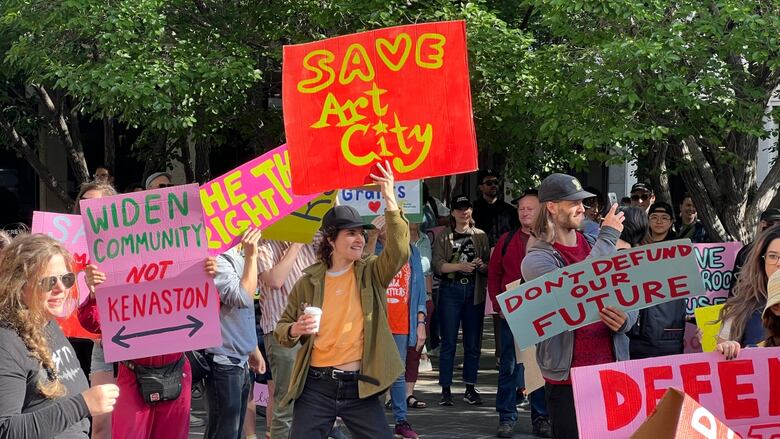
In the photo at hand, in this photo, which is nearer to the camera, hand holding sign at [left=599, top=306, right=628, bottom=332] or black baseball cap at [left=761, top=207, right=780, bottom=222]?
hand holding sign at [left=599, top=306, right=628, bottom=332]

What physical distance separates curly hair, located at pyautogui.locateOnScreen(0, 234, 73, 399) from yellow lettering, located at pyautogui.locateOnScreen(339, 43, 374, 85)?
2.15m

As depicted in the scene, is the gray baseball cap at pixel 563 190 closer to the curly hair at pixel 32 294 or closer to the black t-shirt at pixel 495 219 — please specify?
the curly hair at pixel 32 294

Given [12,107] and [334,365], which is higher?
[12,107]

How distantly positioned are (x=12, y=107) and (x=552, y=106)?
10.6m

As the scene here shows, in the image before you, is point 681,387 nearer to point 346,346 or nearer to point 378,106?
point 346,346

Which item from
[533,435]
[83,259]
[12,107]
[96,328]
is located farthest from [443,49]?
[12,107]

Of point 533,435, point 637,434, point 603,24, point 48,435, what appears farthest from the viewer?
point 603,24

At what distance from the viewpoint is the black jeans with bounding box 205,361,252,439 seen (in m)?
6.59

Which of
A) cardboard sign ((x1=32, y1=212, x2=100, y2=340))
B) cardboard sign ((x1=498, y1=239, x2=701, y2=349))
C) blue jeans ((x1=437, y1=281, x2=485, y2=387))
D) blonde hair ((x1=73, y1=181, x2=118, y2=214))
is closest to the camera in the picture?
cardboard sign ((x1=498, y1=239, x2=701, y2=349))

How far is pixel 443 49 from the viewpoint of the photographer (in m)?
5.95

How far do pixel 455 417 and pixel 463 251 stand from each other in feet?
5.22

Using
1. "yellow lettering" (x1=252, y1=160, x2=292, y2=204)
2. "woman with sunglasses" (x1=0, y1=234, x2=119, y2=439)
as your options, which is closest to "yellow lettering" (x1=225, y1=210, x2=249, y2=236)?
"yellow lettering" (x1=252, y1=160, x2=292, y2=204)

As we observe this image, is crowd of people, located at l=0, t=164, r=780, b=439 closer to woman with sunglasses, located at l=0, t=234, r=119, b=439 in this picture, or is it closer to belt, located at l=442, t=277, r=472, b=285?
woman with sunglasses, located at l=0, t=234, r=119, b=439

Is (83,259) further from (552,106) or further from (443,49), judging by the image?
(552,106)
